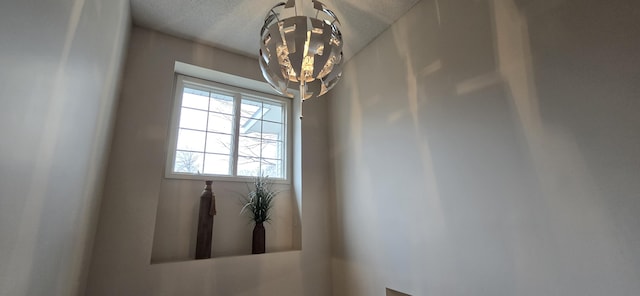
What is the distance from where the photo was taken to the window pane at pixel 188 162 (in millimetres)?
2652

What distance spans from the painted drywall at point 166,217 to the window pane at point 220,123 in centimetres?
49

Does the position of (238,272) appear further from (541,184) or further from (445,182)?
(541,184)

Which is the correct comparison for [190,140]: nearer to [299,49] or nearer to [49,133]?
[49,133]

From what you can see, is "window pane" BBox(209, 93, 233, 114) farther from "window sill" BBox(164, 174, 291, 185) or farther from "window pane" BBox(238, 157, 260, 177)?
"window sill" BBox(164, 174, 291, 185)

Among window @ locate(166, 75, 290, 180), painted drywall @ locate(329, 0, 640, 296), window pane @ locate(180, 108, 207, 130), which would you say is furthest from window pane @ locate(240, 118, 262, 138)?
painted drywall @ locate(329, 0, 640, 296)

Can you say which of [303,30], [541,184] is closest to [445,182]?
[541,184]

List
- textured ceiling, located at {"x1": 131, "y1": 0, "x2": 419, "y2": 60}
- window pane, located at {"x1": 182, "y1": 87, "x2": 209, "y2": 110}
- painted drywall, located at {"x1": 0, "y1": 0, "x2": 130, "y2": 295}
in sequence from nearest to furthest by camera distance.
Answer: painted drywall, located at {"x1": 0, "y1": 0, "x2": 130, "y2": 295}
textured ceiling, located at {"x1": 131, "y1": 0, "x2": 419, "y2": 60}
window pane, located at {"x1": 182, "y1": 87, "x2": 209, "y2": 110}

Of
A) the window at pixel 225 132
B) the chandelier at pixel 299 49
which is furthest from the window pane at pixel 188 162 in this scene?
the chandelier at pixel 299 49

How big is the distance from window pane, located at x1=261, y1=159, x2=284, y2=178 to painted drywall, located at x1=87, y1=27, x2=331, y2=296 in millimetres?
309

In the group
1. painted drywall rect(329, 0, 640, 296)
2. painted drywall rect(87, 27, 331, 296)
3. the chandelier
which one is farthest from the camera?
painted drywall rect(87, 27, 331, 296)

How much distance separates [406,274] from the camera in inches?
81.0

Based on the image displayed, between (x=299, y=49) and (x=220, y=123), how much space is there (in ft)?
6.38

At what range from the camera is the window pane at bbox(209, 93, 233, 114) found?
9.77 ft

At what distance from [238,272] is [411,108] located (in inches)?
83.2
